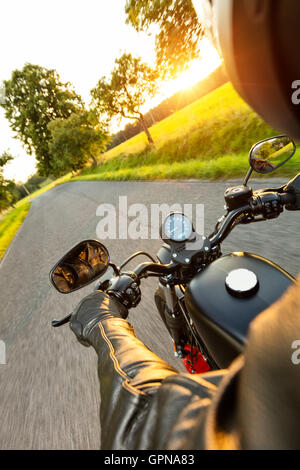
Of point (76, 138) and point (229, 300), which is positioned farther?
point (76, 138)

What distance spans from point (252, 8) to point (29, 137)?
43146mm

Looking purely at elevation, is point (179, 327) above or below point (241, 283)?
below

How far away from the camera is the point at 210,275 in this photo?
44.3 inches

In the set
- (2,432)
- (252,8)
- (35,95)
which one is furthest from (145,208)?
(35,95)

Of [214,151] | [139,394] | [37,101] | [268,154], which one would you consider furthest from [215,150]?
[37,101]

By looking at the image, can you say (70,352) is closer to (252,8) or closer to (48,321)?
(48,321)

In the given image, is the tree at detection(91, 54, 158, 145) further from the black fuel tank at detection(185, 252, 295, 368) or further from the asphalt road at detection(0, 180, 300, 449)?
the black fuel tank at detection(185, 252, 295, 368)

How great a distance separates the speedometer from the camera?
1357 millimetres

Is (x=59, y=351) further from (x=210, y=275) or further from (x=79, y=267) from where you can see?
(x=210, y=275)
